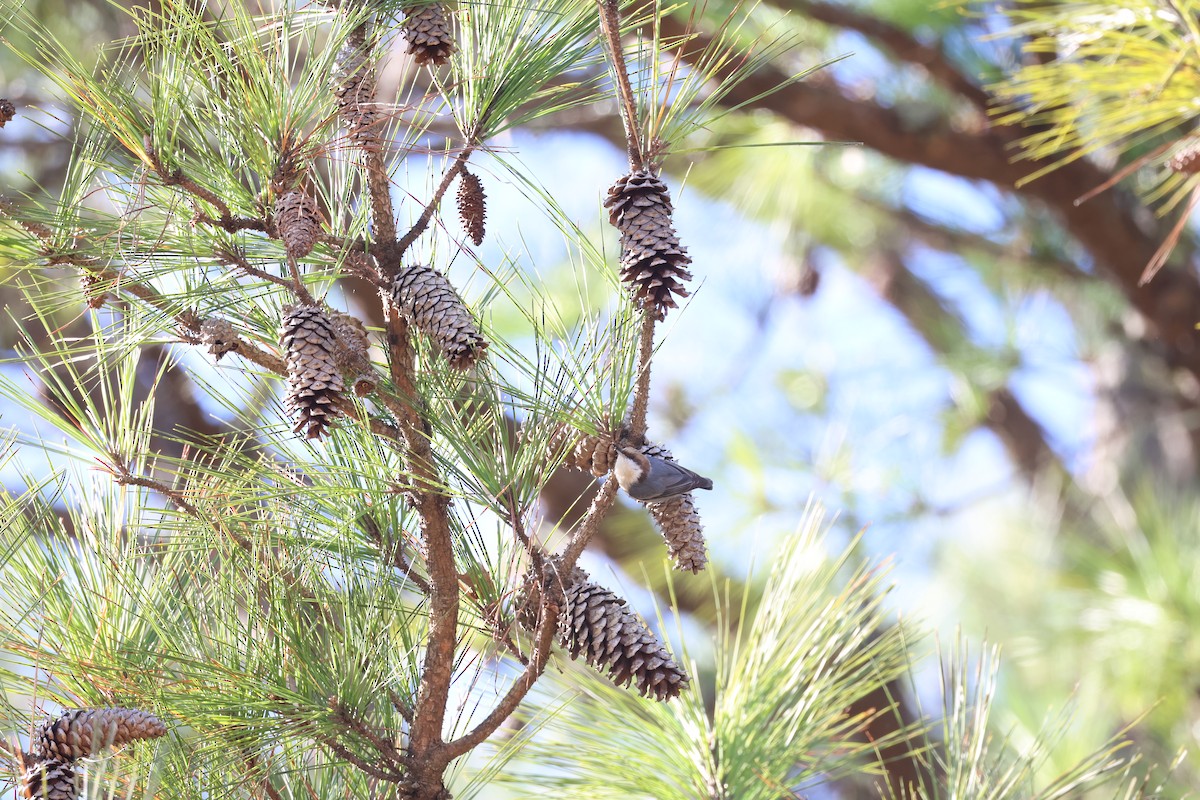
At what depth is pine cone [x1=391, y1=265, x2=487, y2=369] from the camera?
62 centimetres

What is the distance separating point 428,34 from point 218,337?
0.23m

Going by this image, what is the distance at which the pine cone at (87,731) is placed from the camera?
621 millimetres

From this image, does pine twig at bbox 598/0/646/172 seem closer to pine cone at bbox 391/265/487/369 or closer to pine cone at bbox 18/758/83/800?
pine cone at bbox 391/265/487/369

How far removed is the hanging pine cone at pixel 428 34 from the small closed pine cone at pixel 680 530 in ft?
0.95

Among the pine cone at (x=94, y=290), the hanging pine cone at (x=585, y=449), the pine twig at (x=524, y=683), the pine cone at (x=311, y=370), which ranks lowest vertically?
the pine twig at (x=524, y=683)

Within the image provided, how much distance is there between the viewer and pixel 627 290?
0.66 m

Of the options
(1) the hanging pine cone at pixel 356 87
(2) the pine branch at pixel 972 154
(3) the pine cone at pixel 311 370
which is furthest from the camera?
(2) the pine branch at pixel 972 154

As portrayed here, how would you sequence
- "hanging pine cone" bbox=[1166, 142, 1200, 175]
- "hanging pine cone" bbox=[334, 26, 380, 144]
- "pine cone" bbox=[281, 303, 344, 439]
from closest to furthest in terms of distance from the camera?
"pine cone" bbox=[281, 303, 344, 439] → "hanging pine cone" bbox=[334, 26, 380, 144] → "hanging pine cone" bbox=[1166, 142, 1200, 175]

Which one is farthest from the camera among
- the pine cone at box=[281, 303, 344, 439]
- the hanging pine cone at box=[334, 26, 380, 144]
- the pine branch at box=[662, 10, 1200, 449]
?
the pine branch at box=[662, 10, 1200, 449]

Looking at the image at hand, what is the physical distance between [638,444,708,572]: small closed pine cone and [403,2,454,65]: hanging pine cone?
0.29 metres

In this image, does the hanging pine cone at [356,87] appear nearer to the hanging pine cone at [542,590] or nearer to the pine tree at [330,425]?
the pine tree at [330,425]

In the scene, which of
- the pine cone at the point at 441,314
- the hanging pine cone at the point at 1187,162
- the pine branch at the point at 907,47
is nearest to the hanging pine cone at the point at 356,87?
the pine cone at the point at 441,314

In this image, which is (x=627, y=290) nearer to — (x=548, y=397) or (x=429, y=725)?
(x=548, y=397)

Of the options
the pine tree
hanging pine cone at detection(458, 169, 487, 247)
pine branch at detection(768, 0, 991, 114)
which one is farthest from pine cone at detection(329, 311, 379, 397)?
pine branch at detection(768, 0, 991, 114)
